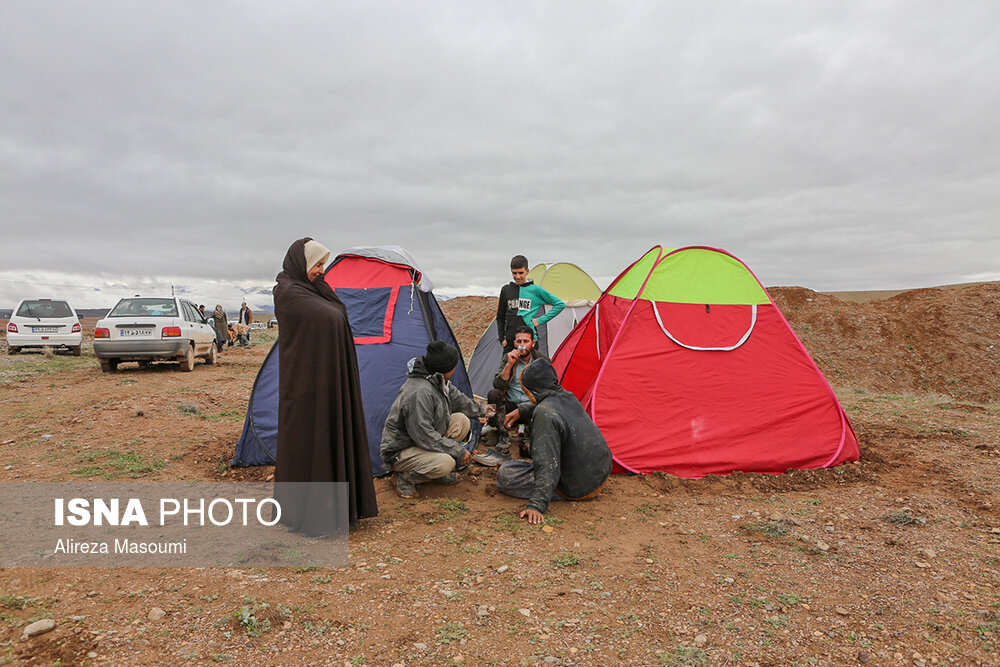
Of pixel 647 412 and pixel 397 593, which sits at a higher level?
pixel 647 412

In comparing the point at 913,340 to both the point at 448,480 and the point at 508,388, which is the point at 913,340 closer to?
the point at 508,388

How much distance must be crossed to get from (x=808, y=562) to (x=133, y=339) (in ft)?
41.7

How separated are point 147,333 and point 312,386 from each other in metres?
10.1

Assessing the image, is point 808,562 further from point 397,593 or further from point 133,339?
point 133,339

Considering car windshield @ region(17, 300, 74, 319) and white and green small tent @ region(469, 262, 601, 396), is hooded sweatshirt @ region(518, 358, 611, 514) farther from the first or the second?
car windshield @ region(17, 300, 74, 319)

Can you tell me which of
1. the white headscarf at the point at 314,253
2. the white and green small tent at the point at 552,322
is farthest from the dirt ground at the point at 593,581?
the white and green small tent at the point at 552,322

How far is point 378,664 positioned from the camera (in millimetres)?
2535

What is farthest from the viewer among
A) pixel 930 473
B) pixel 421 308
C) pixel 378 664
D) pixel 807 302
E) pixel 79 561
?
pixel 807 302

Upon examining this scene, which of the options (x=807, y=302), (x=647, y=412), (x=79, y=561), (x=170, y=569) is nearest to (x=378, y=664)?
(x=170, y=569)

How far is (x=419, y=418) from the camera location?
4.41 meters

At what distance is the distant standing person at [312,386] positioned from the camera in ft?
12.1

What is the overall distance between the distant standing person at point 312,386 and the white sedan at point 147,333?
32.1ft

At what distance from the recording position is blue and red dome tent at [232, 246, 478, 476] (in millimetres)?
5359

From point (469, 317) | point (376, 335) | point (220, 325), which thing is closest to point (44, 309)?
A: point (220, 325)
